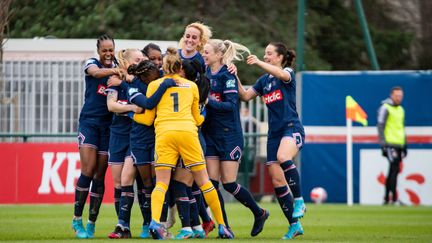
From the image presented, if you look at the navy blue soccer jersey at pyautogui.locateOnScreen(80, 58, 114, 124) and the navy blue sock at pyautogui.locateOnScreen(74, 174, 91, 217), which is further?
the navy blue sock at pyautogui.locateOnScreen(74, 174, 91, 217)

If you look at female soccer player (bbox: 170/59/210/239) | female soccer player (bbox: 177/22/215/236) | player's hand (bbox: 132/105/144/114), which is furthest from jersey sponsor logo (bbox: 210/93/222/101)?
player's hand (bbox: 132/105/144/114)

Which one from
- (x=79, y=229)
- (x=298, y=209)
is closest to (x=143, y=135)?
(x=79, y=229)

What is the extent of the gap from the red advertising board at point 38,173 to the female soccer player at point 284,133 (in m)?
8.27

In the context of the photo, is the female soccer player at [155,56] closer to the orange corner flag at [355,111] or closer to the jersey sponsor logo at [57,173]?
the jersey sponsor logo at [57,173]

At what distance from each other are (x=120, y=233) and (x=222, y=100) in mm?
1766

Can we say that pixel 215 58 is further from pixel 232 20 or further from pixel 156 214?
pixel 232 20

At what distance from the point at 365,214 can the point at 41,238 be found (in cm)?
716

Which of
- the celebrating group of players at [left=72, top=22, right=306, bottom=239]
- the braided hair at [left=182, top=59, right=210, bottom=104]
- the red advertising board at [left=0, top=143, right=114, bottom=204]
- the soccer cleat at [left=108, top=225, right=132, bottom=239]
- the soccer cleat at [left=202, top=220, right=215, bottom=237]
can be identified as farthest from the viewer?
the red advertising board at [left=0, top=143, right=114, bottom=204]

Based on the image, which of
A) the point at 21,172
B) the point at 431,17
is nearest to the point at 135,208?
the point at 21,172

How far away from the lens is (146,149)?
12984mm

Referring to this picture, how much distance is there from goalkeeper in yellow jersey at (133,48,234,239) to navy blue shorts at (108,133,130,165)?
2.41 feet

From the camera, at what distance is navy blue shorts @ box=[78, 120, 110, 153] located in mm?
13570

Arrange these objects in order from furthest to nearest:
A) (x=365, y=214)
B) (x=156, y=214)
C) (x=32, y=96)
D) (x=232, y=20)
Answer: (x=232, y=20)
(x=32, y=96)
(x=365, y=214)
(x=156, y=214)

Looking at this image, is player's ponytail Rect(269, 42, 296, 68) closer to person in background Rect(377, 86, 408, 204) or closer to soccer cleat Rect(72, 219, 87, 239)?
soccer cleat Rect(72, 219, 87, 239)
